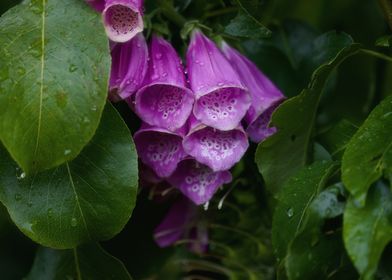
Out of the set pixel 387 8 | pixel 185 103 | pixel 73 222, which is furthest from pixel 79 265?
pixel 387 8

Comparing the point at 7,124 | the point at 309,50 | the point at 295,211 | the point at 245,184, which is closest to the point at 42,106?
the point at 7,124

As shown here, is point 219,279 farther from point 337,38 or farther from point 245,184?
point 337,38

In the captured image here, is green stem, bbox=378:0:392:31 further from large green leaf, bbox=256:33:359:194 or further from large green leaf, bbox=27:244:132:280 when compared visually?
large green leaf, bbox=27:244:132:280

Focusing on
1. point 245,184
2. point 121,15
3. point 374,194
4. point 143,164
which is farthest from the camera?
point 245,184

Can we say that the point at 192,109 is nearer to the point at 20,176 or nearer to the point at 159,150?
the point at 159,150

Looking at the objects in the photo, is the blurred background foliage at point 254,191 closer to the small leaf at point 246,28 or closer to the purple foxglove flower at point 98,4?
the small leaf at point 246,28

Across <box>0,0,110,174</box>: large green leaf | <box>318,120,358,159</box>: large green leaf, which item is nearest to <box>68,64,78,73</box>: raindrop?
<box>0,0,110,174</box>: large green leaf
